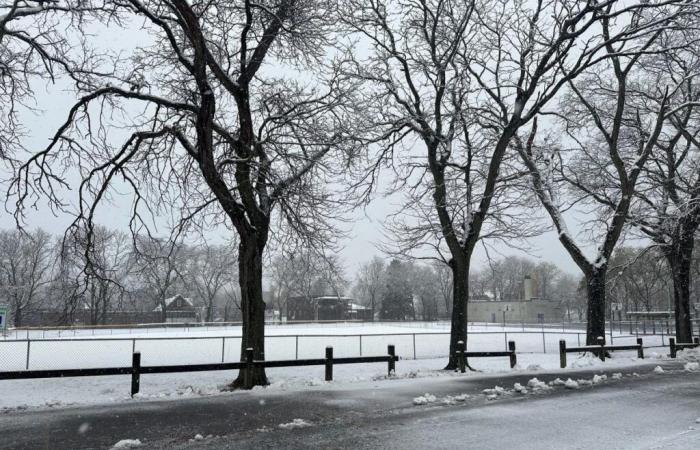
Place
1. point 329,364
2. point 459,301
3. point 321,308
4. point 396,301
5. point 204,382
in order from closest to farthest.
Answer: point 329,364
point 204,382
point 459,301
point 321,308
point 396,301

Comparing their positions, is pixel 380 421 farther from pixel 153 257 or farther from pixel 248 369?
pixel 153 257

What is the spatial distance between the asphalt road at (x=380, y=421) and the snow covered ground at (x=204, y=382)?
1078 millimetres

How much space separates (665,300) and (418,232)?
110811 millimetres

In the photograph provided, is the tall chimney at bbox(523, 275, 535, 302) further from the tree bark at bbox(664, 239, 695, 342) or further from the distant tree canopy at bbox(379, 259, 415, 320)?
the tree bark at bbox(664, 239, 695, 342)

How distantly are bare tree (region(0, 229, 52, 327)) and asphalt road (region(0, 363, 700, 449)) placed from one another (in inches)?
2548

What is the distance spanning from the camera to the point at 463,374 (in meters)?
16.0

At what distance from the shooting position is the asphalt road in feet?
25.5

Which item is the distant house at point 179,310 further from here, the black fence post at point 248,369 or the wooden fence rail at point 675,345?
the black fence post at point 248,369

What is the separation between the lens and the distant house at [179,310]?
7969cm

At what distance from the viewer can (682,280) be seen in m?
27.0

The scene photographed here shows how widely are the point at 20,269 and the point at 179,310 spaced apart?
22367 mm

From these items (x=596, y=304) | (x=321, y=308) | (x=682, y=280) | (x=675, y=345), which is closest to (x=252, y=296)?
(x=596, y=304)

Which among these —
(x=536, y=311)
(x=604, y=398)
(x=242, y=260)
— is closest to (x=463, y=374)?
(x=604, y=398)

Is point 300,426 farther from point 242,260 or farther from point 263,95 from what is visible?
point 263,95
